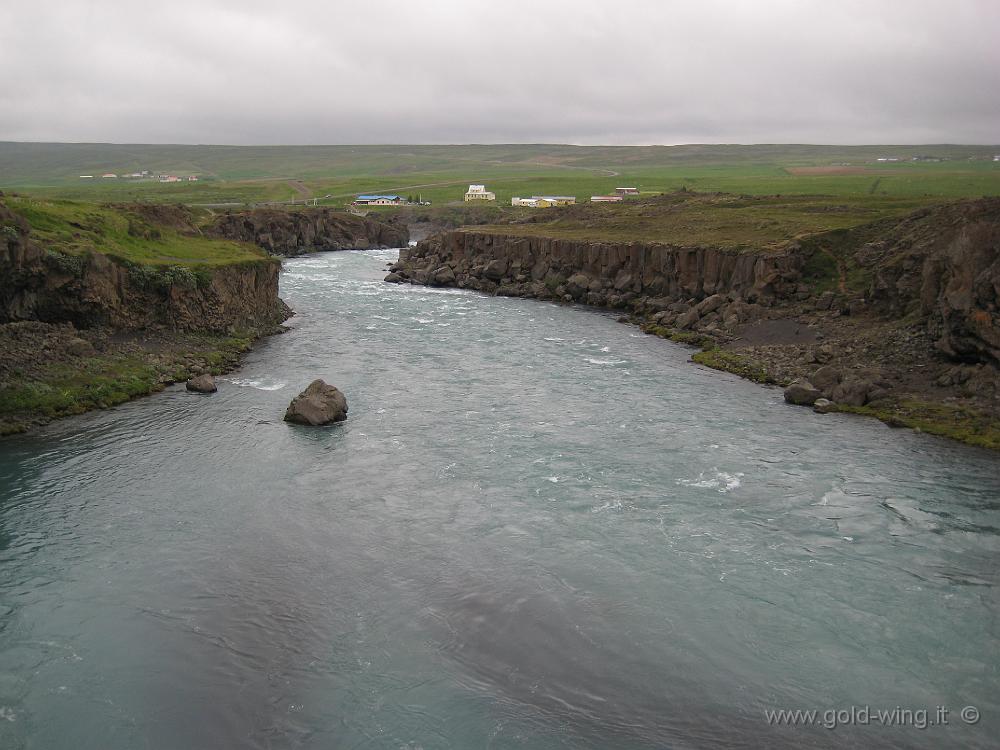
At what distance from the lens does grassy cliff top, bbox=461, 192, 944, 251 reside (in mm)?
61156

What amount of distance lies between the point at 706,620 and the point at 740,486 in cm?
817

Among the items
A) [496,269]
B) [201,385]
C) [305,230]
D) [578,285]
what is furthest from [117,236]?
[305,230]

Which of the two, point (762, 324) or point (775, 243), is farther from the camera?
point (775, 243)

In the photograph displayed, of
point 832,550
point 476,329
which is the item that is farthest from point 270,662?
point 476,329

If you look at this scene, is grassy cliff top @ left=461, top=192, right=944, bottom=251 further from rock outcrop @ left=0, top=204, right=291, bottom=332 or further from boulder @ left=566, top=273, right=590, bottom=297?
rock outcrop @ left=0, top=204, right=291, bottom=332

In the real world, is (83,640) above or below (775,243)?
below

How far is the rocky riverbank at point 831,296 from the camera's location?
1337 inches

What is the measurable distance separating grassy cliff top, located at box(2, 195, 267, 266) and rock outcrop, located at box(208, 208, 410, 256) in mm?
40785

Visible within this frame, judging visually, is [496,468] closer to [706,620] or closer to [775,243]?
[706,620]

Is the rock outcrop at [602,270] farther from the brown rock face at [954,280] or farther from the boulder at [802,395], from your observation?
the boulder at [802,395]

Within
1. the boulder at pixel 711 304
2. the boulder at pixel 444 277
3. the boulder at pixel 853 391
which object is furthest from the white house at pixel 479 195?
the boulder at pixel 853 391

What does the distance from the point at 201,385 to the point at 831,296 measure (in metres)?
37.0

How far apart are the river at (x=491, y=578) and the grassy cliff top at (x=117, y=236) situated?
1246 centimetres

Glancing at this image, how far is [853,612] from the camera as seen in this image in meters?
18.7
